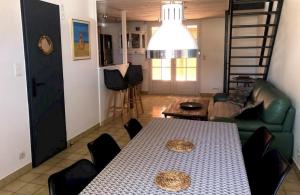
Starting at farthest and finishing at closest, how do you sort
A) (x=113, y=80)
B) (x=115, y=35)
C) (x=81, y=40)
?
(x=115, y=35)
(x=113, y=80)
(x=81, y=40)

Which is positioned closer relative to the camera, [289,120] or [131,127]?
[131,127]

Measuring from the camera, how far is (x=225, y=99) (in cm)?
511

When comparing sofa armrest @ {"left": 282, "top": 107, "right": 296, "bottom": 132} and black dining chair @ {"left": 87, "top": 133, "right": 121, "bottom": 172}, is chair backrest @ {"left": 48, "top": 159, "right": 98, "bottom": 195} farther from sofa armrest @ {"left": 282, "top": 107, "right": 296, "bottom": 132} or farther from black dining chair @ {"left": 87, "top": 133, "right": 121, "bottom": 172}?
sofa armrest @ {"left": 282, "top": 107, "right": 296, "bottom": 132}

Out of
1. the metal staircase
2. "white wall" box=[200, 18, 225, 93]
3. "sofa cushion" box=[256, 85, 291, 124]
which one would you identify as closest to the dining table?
"sofa cushion" box=[256, 85, 291, 124]

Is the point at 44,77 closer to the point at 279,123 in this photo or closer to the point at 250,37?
the point at 279,123

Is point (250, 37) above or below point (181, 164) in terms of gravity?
above

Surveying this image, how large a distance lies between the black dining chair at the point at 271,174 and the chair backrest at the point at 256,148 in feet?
0.93

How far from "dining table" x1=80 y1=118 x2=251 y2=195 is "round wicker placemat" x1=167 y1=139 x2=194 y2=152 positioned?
31mm

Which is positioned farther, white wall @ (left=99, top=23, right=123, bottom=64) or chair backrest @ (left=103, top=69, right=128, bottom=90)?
white wall @ (left=99, top=23, right=123, bottom=64)

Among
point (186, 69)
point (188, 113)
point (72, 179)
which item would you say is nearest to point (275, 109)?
point (188, 113)

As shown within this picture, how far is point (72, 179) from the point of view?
1459 mm

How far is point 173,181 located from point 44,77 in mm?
2480

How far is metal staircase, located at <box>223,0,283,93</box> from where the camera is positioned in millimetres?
4250

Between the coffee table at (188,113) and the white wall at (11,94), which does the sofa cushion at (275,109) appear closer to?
the coffee table at (188,113)
